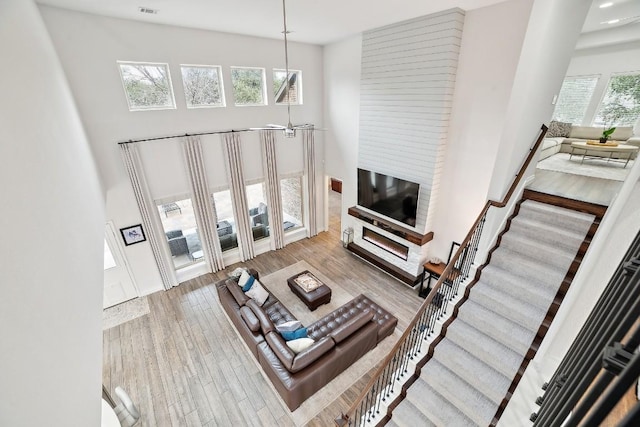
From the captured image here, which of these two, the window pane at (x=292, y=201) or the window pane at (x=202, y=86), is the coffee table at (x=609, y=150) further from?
the window pane at (x=202, y=86)

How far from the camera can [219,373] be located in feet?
15.2

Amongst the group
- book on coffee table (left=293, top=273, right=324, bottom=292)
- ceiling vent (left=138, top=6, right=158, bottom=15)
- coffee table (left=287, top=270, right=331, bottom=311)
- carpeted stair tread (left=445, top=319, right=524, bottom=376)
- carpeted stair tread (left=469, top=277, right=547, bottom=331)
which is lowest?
coffee table (left=287, top=270, right=331, bottom=311)

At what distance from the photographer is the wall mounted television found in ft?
19.6

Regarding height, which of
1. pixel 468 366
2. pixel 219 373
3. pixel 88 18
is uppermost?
pixel 88 18

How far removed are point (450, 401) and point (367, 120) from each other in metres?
5.66

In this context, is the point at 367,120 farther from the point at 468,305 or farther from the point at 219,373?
the point at 219,373

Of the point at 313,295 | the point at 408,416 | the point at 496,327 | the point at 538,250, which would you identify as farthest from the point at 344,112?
the point at 408,416

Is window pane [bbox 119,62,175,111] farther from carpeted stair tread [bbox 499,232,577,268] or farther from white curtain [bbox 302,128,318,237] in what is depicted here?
carpeted stair tread [bbox 499,232,577,268]

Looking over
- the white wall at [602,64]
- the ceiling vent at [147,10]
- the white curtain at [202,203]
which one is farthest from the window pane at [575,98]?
the ceiling vent at [147,10]

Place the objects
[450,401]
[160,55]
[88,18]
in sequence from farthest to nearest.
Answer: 1. [160,55]
2. [88,18]
3. [450,401]

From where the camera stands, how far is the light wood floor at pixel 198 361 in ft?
13.3

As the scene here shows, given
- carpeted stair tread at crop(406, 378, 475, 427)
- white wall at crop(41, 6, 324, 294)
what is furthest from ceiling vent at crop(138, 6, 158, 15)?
carpeted stair tread at crop(406, 378, 475, 427)

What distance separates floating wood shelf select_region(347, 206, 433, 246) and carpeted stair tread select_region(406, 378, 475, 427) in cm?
306

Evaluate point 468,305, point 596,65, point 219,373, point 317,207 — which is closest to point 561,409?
point 468,305
